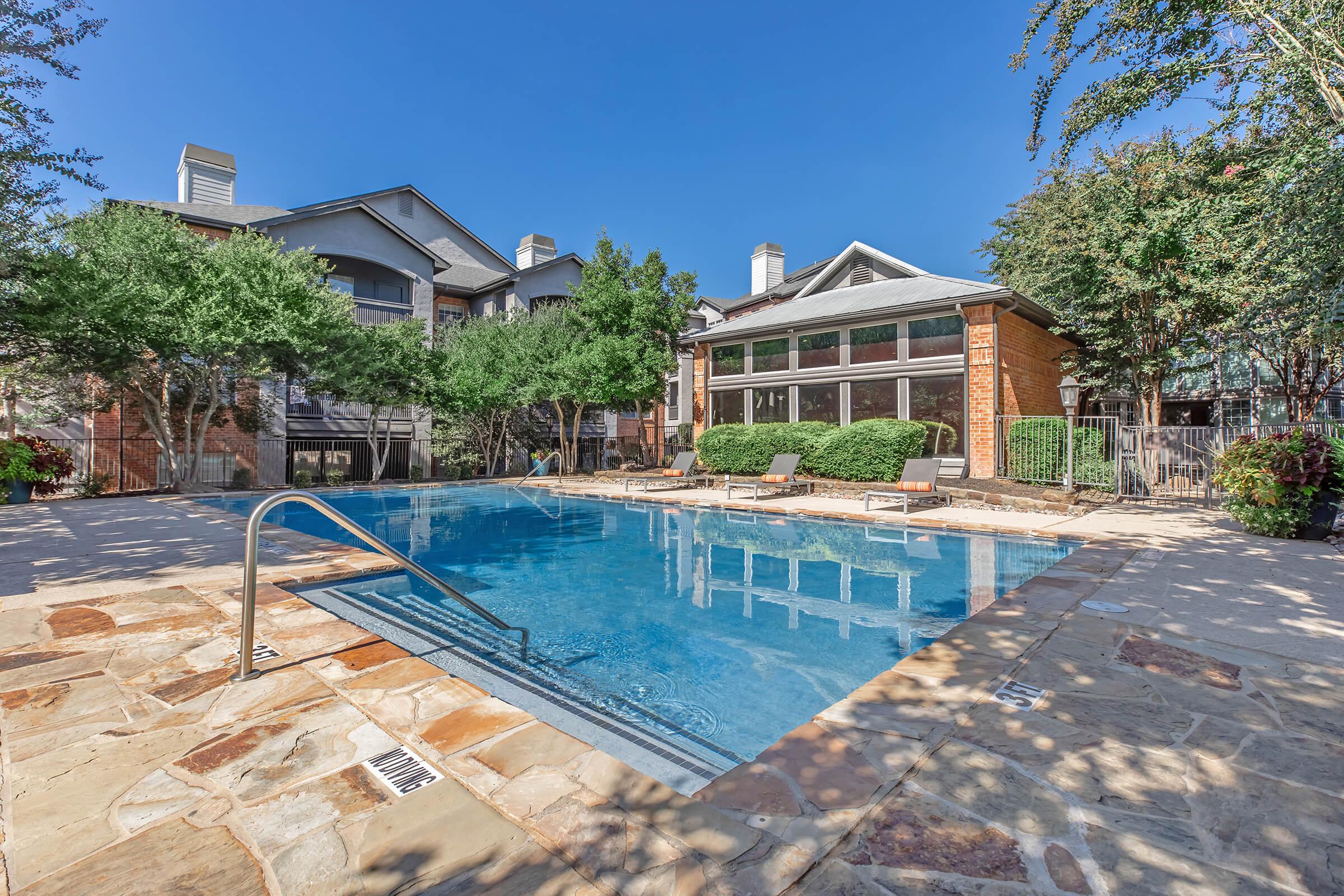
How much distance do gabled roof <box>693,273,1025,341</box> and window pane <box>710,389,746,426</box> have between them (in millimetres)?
1241

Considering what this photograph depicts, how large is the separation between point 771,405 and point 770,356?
1497 mm

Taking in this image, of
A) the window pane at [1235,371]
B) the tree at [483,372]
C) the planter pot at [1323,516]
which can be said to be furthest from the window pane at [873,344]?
the window pane at [1235,371]

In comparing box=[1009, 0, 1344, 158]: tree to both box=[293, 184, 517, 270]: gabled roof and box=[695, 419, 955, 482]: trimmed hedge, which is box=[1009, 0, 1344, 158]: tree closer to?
box=[695, 419, 955, 482]: trimmed hedge

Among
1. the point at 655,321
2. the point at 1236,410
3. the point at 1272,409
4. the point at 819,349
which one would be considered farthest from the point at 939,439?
the point at 1236,410

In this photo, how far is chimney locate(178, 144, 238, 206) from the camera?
761 inches

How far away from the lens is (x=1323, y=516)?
6676 mm

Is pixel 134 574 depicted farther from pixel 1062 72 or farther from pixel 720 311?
pixel 720 311

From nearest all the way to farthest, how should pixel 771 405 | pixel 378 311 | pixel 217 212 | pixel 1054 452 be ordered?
1. pixel 1054 452
2. pixel 771 405
3. pixel 217 212
4. pixel 378 311

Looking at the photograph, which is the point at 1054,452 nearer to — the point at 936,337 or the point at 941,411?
the point at 941,411

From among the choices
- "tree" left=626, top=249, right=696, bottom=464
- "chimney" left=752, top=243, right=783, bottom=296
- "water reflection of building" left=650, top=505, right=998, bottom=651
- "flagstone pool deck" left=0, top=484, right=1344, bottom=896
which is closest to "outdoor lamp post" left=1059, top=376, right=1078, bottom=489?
"water reflection of building" left=650, top=505, right=998, bottom=651

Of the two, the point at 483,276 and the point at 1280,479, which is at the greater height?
A: the point at 483,276

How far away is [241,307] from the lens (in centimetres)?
1280

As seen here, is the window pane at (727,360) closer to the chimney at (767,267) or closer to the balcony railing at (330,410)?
the balcony railing at (330,410)

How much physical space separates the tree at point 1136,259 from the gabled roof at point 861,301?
76.0 inches
